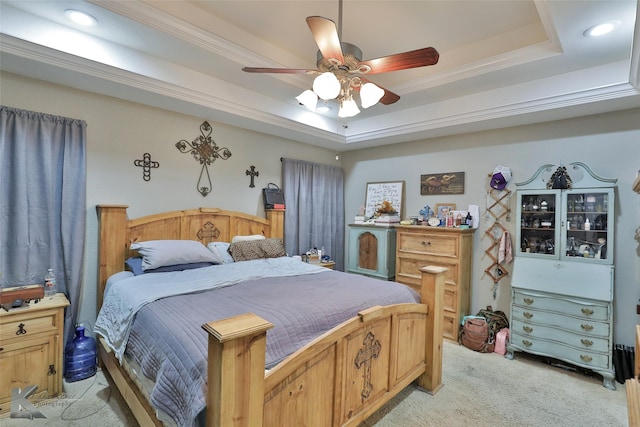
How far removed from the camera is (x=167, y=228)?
10.2ft

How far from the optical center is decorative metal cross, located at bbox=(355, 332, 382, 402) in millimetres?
1798

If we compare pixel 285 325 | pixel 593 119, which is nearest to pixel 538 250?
pixel 593 119

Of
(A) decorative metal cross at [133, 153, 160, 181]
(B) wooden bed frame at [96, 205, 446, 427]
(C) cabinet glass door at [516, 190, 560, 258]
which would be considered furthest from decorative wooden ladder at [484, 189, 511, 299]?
(A) decorative metal cross at [133, 153, 160, 181]

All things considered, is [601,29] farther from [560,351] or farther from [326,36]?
[560,351]

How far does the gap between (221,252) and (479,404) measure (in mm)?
2592

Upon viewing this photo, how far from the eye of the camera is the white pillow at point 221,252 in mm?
3054

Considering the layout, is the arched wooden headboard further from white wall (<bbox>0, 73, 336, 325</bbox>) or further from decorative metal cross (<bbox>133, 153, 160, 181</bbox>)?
decorative metal cross (<bbox>133, 153, 160, 181</bbox>)

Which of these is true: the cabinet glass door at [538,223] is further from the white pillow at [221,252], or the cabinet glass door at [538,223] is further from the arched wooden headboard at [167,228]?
the white pillow at [221,252]

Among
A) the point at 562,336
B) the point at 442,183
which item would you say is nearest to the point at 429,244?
the point at 442,183

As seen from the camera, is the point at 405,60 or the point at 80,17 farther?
the point at 80,17

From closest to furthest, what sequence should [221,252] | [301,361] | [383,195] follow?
[301,361], [221,252], [383,195]

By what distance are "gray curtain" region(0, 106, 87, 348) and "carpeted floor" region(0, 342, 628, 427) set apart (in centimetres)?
66

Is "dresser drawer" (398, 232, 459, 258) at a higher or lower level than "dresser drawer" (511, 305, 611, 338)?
higher

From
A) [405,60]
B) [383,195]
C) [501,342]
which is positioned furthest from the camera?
[383,195]
